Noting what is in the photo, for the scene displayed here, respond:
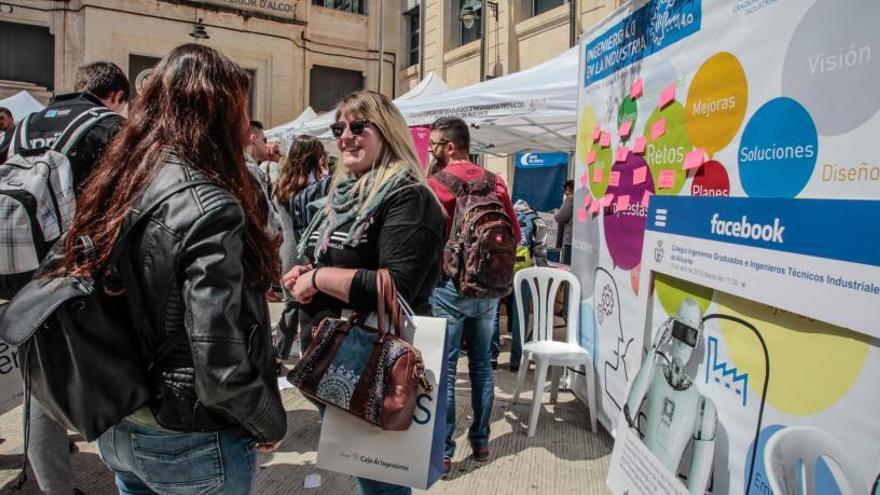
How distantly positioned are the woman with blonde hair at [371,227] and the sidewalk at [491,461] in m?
1.39

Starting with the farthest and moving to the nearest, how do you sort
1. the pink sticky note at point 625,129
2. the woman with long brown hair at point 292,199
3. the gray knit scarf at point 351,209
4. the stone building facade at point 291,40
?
1. the stone building facade at point 291,40
2. the woman with long brown hair at point 292,199
3. the pink sticky note at point 625,129
4. the gray knit scarf at point 351,209

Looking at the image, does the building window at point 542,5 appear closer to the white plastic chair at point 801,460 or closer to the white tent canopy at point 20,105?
the white tent canopy at point 20,105

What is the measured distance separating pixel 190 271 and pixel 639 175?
8.16 ft

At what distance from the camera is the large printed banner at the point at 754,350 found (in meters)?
1.49

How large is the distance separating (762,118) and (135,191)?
1976 mm

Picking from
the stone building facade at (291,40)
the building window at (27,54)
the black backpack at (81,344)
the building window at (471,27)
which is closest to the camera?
the black backpack at (81,344)

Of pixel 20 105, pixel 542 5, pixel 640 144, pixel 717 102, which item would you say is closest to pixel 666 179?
pixel 640 144

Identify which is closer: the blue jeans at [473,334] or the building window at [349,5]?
the blue jeans at [473,334]

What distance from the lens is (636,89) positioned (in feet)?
10.4

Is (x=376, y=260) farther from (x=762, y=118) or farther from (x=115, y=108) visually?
(x=115, y=108)

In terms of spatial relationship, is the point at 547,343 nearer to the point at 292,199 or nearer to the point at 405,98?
the point at 292,199

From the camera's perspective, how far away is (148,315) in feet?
4.38

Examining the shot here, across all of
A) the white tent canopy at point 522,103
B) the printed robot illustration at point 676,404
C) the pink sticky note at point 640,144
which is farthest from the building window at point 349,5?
the printed robot illustration at point 676,404

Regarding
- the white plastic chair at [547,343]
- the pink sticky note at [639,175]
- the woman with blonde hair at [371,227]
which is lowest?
the white plastic chair at [547,343]
